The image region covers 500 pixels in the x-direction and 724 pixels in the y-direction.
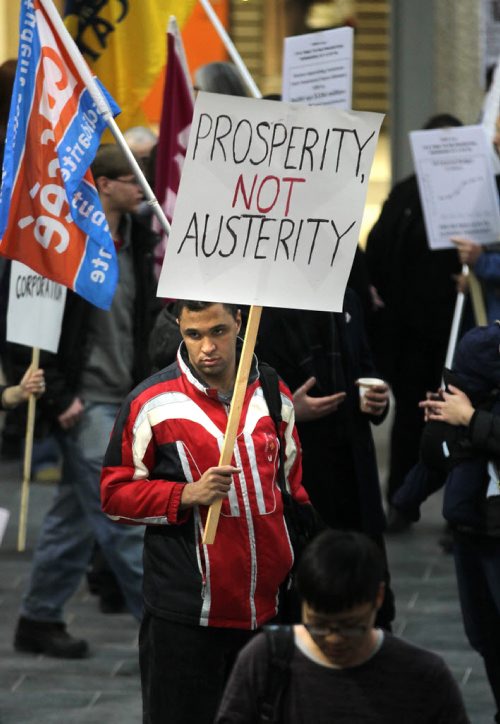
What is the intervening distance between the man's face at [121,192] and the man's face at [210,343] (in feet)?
6.76

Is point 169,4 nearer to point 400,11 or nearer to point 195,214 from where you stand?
point 195,214

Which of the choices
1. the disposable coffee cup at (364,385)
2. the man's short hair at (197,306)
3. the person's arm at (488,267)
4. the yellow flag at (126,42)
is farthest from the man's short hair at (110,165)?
the man's short hair at (197,306)

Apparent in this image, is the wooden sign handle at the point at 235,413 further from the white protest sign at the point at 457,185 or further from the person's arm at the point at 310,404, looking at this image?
the white protest sign at the point at 457,185

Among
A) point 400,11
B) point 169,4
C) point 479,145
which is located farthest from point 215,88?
point 400,11

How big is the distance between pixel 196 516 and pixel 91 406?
2216 millimetres

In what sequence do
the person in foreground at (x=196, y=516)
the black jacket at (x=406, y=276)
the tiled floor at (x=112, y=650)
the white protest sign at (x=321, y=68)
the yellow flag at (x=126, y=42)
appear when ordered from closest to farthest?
the person in foreground at (x=196, y=516) → the tiled floor at (x=112, y=650) → the yellow flag at (x=126, y=42) → the white protest sign at (x=321, y=68) → the black jacket at (x=406, y=276)

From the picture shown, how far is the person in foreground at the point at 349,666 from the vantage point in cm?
343

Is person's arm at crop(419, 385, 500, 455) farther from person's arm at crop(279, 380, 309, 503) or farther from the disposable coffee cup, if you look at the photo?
person's arm at crop(279, 380, 309, 503)

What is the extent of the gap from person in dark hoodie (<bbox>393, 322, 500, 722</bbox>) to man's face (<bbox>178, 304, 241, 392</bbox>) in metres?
1.01

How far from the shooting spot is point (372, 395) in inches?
235

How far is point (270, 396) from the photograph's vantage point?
187 inches

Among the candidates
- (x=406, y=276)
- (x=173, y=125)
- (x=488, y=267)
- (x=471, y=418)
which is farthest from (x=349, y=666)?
(x=406, y=276)

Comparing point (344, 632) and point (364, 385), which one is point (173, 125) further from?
point (344, 632)

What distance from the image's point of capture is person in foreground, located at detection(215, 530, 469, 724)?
11.3 ft
